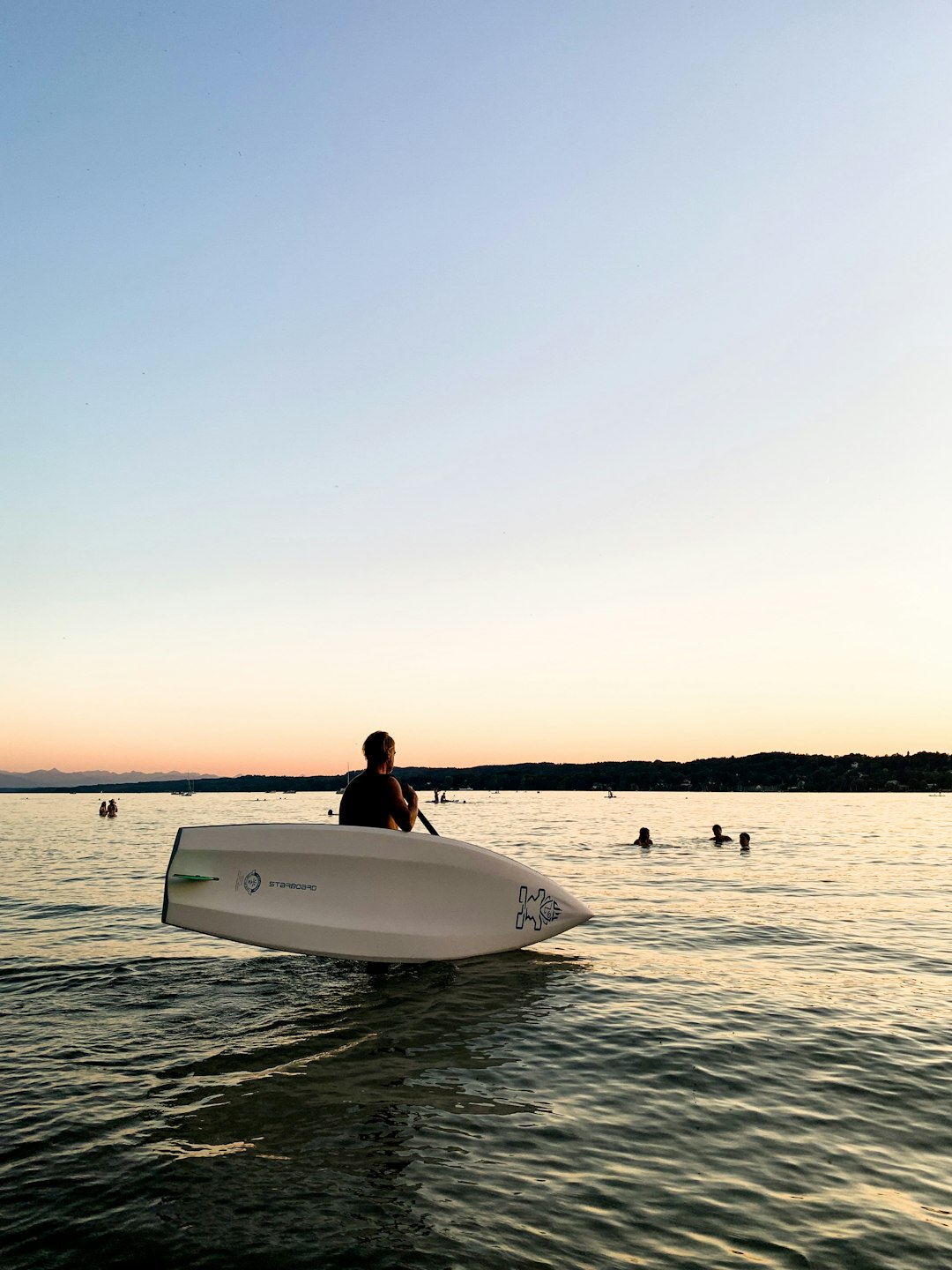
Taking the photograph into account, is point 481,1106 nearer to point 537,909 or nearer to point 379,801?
point 379,801

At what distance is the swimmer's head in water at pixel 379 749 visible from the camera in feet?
29.6

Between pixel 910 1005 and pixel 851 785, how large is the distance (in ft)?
539

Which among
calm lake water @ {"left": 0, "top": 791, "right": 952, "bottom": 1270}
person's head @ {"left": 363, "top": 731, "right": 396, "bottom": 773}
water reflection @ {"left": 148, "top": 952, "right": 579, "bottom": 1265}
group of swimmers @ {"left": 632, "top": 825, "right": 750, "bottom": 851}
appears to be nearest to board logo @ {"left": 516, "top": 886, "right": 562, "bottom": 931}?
calm lake water @ {"left": 0, "top": 791, "right": 952, "bottom": 1270}

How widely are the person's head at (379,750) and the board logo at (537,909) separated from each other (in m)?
2.70

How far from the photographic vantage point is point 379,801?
368 inches

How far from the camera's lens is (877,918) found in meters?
15.0

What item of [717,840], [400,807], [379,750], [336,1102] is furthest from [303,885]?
[717,840]

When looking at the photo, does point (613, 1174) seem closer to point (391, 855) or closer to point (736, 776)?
point (391, 855)

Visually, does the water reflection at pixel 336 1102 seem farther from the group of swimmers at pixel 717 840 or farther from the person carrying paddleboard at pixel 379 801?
the group of swimmers at pixel 717 840

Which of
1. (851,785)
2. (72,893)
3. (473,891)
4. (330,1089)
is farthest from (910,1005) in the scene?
(851,785)

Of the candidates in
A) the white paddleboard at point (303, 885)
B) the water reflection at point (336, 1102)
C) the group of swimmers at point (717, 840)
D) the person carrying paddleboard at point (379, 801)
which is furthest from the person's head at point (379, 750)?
the group of swimmers at point (717, 840)

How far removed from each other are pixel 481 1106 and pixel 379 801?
155 inches

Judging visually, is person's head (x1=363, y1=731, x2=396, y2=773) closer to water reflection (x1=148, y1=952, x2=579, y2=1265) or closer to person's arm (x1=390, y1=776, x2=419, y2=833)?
person's arm (x1=390, y1=776, x2=419, y2=833)

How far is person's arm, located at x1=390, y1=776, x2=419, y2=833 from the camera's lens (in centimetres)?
929
